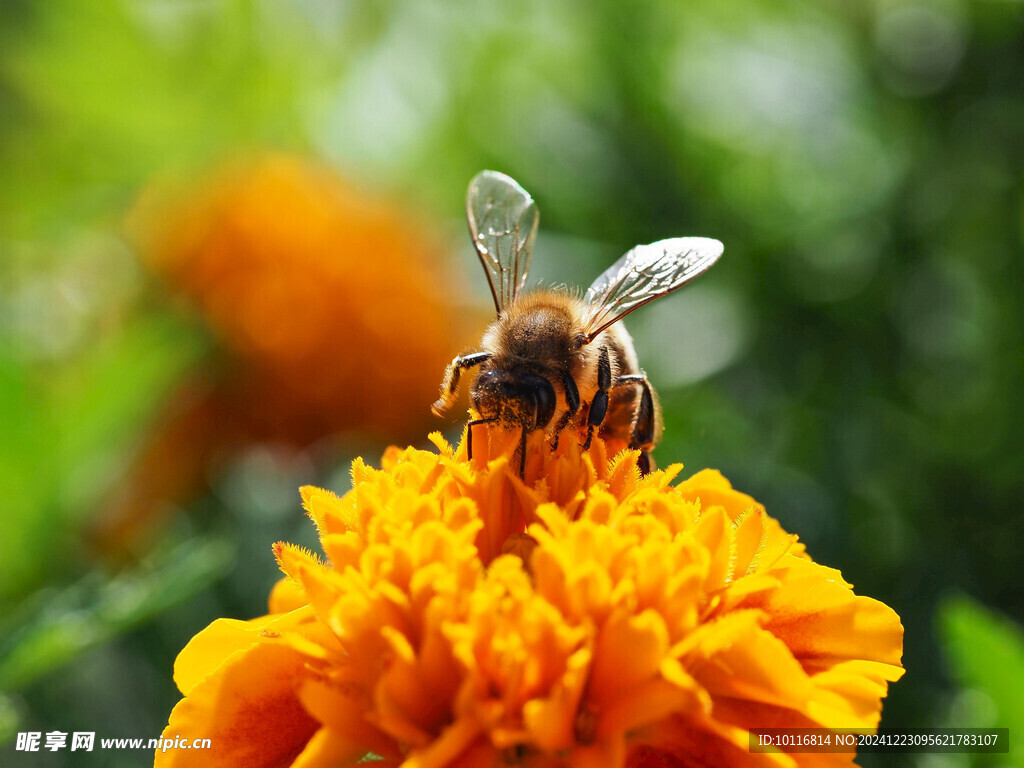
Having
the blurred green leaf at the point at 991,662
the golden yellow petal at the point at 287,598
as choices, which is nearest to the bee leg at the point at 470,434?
the golden yellow petal at the point at 287,598

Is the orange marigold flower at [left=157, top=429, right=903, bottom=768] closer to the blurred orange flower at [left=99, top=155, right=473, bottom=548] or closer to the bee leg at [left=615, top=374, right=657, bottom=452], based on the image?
the bee leg at [left=615, top=374, right=657, bottom=452]

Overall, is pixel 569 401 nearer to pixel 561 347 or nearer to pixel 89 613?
pixel 561 347

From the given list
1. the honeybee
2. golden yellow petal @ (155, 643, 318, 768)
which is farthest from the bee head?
golden yellow petal @ (155, 643, 318, 768)

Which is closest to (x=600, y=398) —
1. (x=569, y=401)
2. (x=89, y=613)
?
(x=569, y=401)

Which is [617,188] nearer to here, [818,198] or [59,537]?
[818,198]

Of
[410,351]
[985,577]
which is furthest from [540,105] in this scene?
[985,577]

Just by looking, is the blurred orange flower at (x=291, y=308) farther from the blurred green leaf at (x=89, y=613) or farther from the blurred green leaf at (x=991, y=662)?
the blurred green leaf at (x=991, y=662)
